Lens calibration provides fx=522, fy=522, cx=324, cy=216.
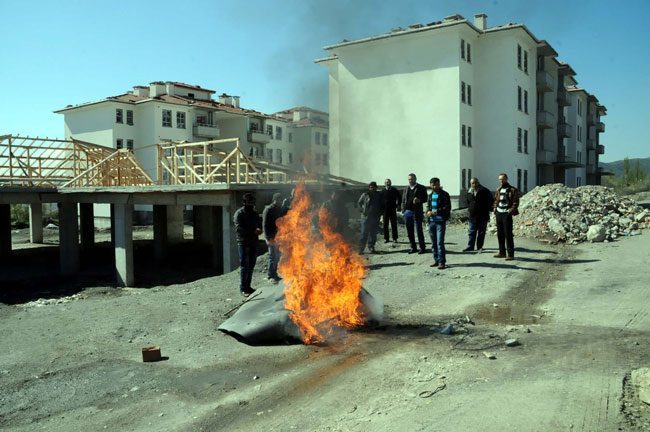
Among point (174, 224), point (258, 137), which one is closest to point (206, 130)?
point (258, 137)

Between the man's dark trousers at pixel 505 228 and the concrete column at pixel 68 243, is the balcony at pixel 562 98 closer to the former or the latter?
the man's dark trousers at pixel 505 228

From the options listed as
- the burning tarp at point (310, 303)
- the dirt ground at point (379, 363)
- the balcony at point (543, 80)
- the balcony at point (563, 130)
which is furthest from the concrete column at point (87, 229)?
the balcony at point (563, 130)

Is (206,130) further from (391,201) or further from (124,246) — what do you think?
(391,201)

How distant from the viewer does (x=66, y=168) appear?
84.5ft

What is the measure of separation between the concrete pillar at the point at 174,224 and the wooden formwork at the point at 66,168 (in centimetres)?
434

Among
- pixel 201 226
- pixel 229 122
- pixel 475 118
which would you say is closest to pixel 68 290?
pixel 201 226

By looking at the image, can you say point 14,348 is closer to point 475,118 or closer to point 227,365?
point 227,365

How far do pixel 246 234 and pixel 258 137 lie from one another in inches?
1827

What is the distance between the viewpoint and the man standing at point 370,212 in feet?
46.9

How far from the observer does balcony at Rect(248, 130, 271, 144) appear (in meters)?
54.6

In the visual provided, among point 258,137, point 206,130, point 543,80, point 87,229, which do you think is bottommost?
point 87,229

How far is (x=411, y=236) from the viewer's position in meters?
13.8

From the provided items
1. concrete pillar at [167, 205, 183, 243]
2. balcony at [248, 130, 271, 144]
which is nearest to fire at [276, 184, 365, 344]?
concrete pillar at [167, 205, 183, 243]

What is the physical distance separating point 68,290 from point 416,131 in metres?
20.5
